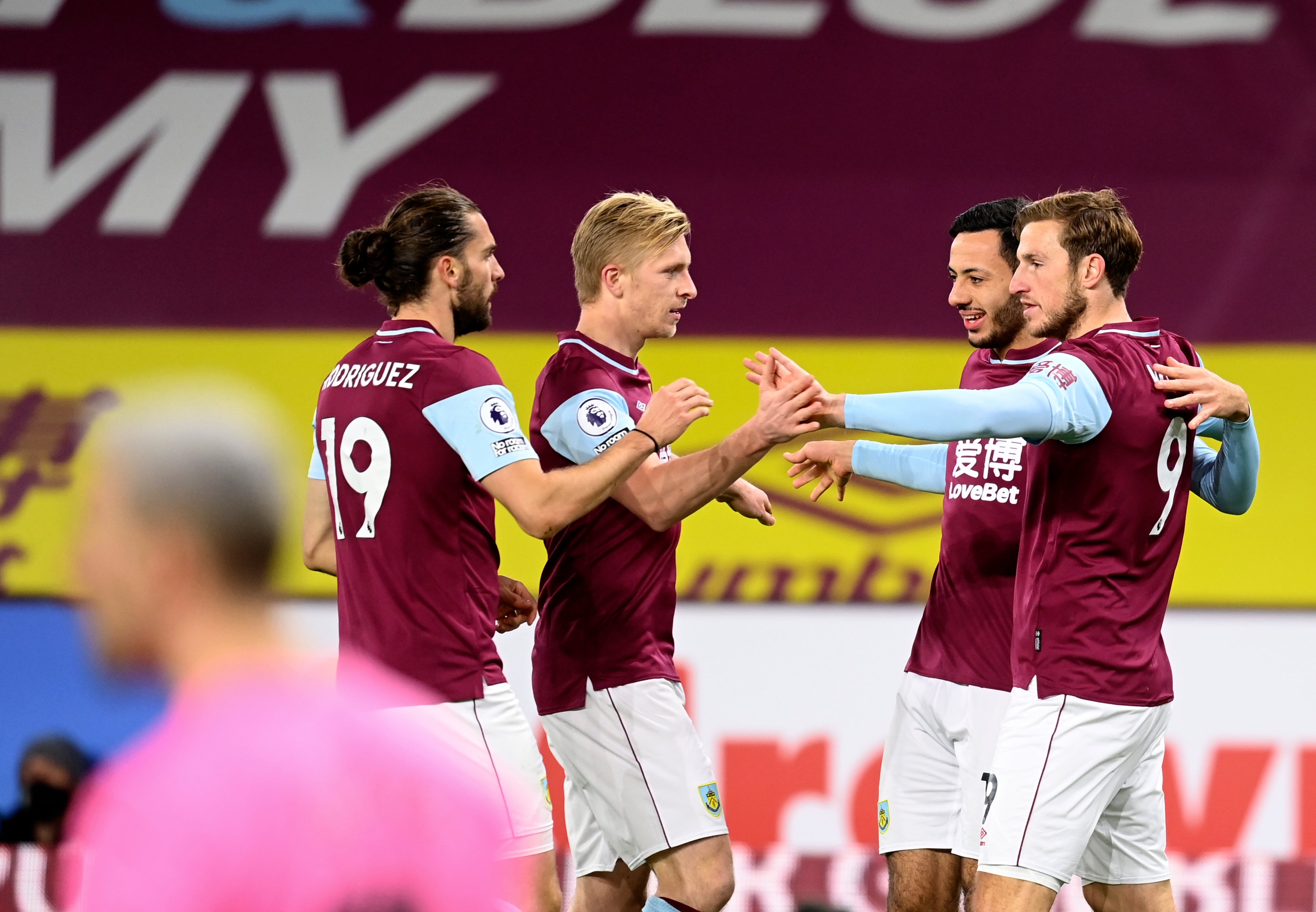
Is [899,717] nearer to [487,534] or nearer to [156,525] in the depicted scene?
[487,534]

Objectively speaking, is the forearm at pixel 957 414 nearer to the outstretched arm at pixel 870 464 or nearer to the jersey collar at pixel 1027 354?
the jersey collar at pixel 1027 354

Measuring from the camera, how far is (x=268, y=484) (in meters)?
1.37

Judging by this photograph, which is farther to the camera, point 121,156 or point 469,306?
point 121,156

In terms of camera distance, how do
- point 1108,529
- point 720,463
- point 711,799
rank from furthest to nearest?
point 711,799, point 720,463, point 1108,529

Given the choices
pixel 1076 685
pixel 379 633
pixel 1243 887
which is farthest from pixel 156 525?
pixel 1243 887

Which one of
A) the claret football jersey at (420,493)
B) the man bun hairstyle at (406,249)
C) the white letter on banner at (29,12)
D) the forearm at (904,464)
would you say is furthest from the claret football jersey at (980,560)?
the white letter on banner at (29,12)

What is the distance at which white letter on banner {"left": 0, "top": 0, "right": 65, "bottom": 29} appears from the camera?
7.25m

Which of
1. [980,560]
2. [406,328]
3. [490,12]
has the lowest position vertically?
[980,560]

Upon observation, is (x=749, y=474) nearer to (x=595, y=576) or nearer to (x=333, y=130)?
(x=333, y=130)

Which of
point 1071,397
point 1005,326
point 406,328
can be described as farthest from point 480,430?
point 1005,326

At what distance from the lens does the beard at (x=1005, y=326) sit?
425 centimetres

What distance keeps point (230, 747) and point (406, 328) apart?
239cm

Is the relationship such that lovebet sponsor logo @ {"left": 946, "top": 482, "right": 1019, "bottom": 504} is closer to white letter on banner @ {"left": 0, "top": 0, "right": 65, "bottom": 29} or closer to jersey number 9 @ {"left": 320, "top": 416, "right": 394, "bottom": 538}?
jersey number 9 @ {"left": 320, "top": 416, "right": 394, "bottom": 538}

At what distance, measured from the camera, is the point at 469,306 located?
366cm
